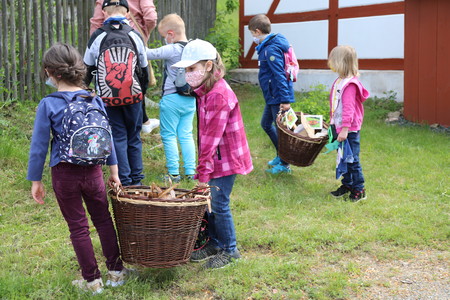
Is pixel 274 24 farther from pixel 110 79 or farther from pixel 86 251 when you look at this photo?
pixel 86 251

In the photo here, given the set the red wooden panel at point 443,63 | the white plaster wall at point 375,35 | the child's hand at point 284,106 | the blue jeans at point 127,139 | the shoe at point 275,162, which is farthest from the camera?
the white plaster wall at point 375,35

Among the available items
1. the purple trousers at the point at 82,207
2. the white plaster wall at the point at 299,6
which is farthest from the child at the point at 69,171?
the white plaster wall at the point at 299,6

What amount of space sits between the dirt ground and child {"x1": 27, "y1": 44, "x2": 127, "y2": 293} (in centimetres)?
164

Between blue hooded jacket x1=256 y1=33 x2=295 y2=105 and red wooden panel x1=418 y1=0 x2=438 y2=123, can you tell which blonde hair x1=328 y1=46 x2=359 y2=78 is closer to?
blue hooded jacket x1=256 y1=33 x2=295 y2=105

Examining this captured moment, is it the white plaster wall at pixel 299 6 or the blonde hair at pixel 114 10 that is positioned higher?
the white plaster wall at pixel 299 6

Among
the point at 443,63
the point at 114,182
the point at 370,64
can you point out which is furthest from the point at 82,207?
the point at 370,64

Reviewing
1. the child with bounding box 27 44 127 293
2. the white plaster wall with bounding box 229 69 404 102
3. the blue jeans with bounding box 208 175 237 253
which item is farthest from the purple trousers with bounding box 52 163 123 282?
the white plaster wall with bounding box 229 69 404 102

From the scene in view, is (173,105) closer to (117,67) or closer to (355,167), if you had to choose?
(117,67)

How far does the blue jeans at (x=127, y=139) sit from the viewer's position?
4828mm

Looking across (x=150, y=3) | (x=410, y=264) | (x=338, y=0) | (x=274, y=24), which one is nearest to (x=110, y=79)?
(x=150, y=3)

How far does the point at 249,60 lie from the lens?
13.5 m

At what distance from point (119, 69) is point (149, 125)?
3086 millimetres

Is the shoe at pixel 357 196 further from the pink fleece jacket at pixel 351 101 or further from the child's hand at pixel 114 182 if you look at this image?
the child's hand at pixel 114 182

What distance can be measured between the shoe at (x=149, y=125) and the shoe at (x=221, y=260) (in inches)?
147
